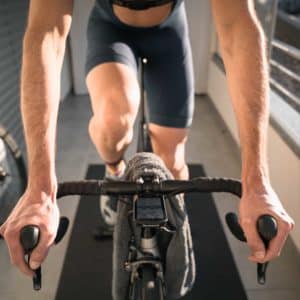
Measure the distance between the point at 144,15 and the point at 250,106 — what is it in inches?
28.0

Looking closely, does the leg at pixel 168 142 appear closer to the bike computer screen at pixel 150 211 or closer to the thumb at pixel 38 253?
the bike computer screen at pixel 150 211

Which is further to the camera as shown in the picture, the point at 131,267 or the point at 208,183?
the point at 131,267

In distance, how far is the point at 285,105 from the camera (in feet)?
7.70

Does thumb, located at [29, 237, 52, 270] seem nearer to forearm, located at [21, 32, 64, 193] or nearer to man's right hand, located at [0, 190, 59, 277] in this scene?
man's right hand, located at [0, 190, 59, 277]

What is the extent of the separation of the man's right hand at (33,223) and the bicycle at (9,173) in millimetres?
1360

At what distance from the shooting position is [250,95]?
0.88 metres

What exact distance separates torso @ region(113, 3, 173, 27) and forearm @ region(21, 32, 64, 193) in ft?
1.73

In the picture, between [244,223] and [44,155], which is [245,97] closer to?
[244,223]

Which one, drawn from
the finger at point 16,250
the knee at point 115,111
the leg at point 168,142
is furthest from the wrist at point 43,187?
the leg at point 168,142

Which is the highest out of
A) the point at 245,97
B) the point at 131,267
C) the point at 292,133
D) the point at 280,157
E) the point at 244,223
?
the point at 245,97

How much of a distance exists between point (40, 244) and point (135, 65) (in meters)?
0.98

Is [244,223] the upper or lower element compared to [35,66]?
lower

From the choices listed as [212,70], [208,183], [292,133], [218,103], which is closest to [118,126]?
[208,183]

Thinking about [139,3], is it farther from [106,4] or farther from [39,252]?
[39,252]
